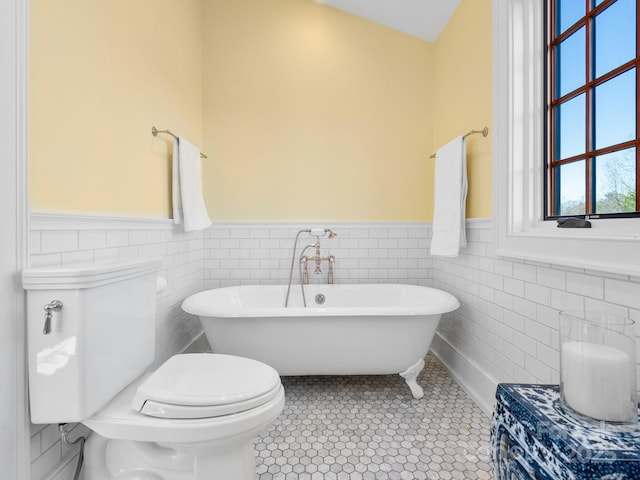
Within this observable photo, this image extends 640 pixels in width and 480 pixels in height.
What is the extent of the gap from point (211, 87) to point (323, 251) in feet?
5.77

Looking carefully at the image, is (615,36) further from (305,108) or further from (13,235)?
(13,235)

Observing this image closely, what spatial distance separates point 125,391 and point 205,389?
373 millimetres

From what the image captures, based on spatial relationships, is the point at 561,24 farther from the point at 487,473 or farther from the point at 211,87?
the point at 211,87

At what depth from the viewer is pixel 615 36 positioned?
1282 mm

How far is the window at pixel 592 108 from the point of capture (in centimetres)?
123

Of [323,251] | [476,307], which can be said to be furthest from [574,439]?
[323,251]

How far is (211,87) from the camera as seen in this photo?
2844 millimetres

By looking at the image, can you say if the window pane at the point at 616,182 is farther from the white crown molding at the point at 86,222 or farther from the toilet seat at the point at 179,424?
the white crown molding at the point at 86,222

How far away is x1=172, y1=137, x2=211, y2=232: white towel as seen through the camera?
2225mm

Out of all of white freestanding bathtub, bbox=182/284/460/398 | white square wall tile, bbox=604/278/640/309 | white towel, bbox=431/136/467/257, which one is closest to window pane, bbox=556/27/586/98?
white towel, bbox=431/136/467/257

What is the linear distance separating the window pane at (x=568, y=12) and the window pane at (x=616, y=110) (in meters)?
0.40

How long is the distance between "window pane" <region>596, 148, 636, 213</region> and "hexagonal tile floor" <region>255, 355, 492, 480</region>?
124cm

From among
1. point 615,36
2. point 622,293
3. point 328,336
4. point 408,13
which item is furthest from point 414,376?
point 408,13

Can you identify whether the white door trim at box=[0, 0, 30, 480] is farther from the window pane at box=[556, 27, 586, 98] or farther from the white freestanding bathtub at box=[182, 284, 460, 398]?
the window pane at box=[556, 27, 586, 98]
